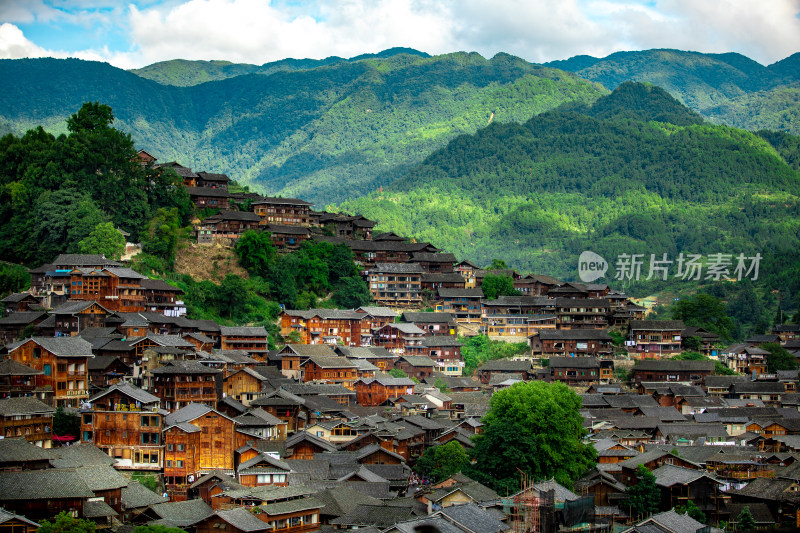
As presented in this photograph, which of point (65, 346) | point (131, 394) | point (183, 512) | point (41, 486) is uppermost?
point (65, 346)

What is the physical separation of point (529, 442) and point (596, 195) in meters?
123

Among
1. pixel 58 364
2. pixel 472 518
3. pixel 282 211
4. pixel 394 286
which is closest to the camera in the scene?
pixel 472 518

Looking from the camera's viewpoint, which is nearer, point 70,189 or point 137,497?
point 137,497

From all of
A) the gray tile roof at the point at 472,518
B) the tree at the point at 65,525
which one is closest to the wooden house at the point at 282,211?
the gray tile roof at the point at 472,518

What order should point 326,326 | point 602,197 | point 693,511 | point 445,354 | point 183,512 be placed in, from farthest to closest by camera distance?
point 602,197, point 445,354, point 326,326, point 693,511, point 183,512

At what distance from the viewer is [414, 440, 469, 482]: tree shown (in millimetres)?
53875

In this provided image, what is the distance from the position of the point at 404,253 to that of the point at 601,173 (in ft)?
A: 294

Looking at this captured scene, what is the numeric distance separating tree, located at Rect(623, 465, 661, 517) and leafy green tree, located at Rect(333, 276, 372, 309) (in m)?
39.6

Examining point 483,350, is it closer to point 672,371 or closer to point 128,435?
point 672,371

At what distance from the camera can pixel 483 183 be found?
174 meters

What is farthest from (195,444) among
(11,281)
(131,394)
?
(11,281)

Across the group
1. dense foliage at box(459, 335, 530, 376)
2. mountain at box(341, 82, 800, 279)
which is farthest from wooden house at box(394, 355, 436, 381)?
mountain at box(341, 82, 800, 279)

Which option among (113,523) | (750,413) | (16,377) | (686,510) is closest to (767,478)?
(686,510)

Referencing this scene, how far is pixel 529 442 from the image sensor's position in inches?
2100
